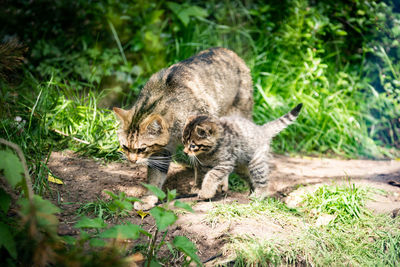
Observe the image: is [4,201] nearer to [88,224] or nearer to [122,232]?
[88,224]

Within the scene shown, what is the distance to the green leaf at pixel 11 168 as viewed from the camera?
1861mm

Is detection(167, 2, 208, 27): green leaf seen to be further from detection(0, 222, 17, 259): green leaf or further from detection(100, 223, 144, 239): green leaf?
detection(0, 222, 17, 259): green leaf

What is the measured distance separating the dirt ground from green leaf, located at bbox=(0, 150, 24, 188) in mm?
654

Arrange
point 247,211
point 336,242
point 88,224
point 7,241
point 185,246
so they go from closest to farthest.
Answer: point 7,241 < point 88,224 < point 185,246 < point 336,242 < point 247,211

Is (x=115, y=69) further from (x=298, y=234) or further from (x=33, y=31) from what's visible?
(x=298, y=234)

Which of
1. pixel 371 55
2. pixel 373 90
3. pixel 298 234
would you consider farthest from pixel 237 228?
pixel 371 55

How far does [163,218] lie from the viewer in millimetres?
2104

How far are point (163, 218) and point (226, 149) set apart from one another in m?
1.89

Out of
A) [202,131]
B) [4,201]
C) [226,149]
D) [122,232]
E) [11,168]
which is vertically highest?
[11,168]

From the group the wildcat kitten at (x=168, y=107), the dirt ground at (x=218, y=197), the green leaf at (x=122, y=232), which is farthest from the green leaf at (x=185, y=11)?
the green leaf at (x=122, y=232)

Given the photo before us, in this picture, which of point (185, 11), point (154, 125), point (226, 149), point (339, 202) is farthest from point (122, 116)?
point (185, 11)

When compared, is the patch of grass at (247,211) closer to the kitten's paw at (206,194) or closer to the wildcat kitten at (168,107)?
the kitten's paw at (206,194)

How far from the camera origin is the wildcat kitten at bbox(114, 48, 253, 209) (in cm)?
365

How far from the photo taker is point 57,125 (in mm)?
4316
